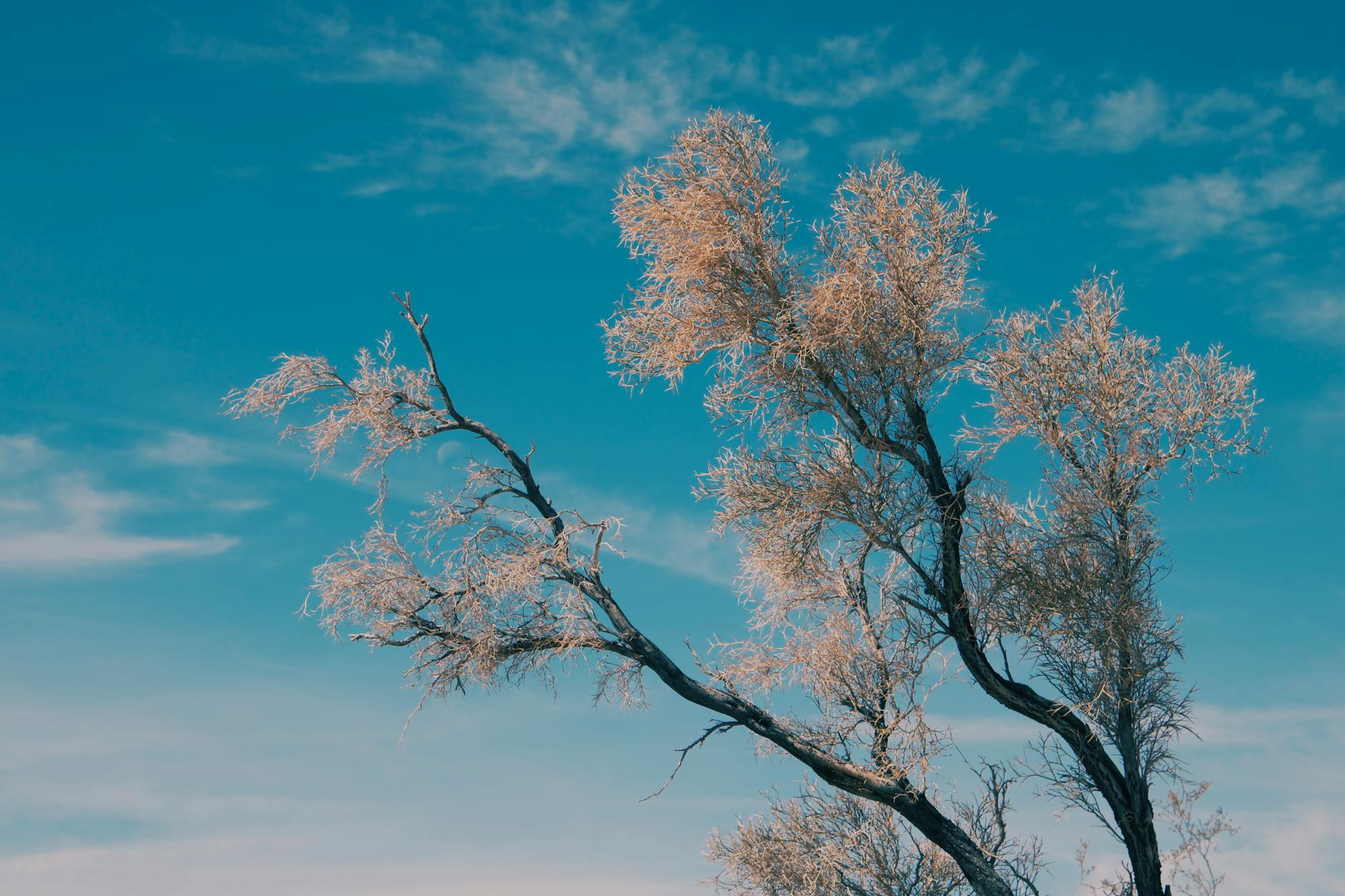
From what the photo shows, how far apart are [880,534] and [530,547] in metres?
3.77

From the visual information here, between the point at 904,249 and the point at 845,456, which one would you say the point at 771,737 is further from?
the point at 904,249

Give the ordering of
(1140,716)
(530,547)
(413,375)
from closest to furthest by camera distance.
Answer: (530,547), (413,375), (1140,716)

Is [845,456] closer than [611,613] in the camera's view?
No

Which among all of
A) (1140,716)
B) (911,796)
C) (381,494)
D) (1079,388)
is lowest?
(911,796)

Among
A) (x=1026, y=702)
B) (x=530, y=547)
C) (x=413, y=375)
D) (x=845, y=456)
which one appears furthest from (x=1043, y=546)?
(x=413, y=375)

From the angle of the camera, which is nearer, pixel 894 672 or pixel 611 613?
pixel 611 613

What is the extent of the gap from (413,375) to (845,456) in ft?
15.3

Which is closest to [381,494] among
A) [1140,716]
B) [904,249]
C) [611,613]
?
[611,613]

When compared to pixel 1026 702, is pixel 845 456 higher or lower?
higher

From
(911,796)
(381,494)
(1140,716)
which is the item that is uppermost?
Answer: (381,494)

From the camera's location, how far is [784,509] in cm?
1246

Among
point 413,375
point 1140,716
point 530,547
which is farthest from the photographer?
point 1140,716

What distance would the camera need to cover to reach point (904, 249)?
39.5 feet

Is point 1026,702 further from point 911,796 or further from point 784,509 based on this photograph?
point 784,509
